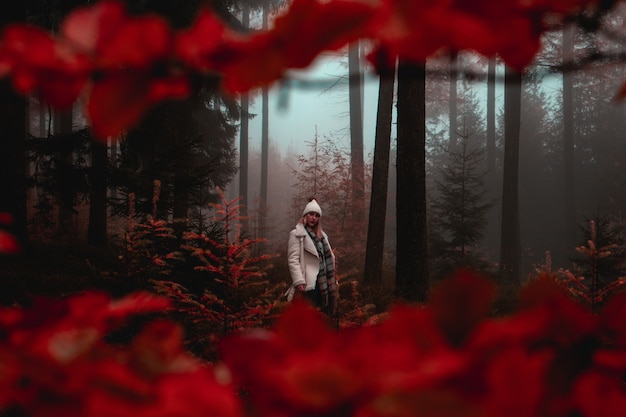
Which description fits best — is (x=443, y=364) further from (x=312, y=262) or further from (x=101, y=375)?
(x=312, y=262)

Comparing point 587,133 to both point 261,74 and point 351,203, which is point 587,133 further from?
point 261,74

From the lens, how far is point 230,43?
1.27ft

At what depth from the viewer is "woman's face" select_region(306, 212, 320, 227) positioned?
5234 millimetres

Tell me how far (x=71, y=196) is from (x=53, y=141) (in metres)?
0.97

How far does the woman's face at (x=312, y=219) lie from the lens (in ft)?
17.2

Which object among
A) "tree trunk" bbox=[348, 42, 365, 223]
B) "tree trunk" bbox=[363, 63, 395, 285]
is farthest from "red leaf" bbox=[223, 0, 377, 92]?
"tree trunk" bbox=[348, 42, 365, 223]

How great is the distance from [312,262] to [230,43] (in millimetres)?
4805

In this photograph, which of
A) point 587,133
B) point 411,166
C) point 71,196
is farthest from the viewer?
point 587,133

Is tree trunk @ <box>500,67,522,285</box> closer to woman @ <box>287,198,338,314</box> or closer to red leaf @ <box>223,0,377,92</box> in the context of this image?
woman @ <box>287,198,338,314</box>

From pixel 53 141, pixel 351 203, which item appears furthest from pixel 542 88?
pixel 53 141

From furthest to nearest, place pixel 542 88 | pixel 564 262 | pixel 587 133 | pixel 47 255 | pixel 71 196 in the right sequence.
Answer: pixel 542 88, pixel 587 133, pixel 564 262, pixel 47 255, pixel 71 196

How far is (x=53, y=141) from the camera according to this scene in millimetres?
7055

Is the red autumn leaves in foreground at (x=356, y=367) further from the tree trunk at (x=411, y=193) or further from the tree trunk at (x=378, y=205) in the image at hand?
the tree trunk at (x=378, y=205)

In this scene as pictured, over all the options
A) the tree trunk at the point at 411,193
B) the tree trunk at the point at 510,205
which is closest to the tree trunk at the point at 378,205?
the tree trunk at the point at 411,193
